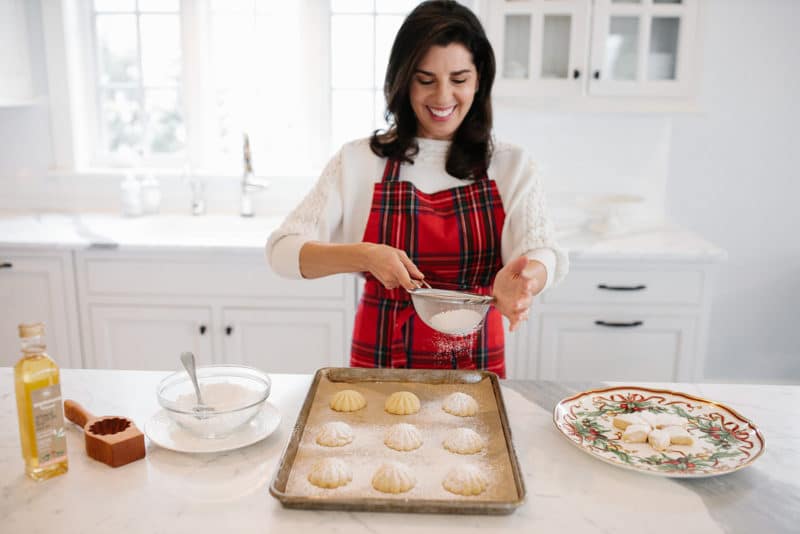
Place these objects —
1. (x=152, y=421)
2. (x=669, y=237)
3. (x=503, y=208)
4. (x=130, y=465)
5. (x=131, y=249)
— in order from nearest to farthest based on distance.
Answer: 1. (x=130, y=465)
2. (x=152, y=421)
3. (x=503, y=208)
4. (x=131, y=249)
5. (x=669, y=237)

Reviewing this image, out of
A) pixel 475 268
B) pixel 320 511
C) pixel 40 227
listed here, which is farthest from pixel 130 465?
pixel 40 227

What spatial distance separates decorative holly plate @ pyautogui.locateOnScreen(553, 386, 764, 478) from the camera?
3.44ft

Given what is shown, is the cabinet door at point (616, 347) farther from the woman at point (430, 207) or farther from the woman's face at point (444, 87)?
the woman's face at point (444, 87)

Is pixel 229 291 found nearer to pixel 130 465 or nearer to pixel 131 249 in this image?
pixel 131 249

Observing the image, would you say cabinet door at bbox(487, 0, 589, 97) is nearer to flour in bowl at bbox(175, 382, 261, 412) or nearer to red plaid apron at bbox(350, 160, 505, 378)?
red plaid apron at bbox(350, 160, 505, 378)

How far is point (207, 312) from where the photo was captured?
2.55 metres

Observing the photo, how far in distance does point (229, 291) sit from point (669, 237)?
5.23 ft

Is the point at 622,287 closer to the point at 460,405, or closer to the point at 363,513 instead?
the point at 460,405

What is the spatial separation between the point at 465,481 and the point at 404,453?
0.42ft

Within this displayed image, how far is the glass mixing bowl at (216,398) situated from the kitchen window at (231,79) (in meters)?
1.93

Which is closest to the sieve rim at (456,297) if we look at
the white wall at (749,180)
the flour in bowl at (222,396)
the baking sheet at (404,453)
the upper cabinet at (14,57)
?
the baking sheet at (404,453)

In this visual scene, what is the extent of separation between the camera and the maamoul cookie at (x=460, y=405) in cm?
120

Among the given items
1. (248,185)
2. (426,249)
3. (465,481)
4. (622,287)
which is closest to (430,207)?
(426,249)

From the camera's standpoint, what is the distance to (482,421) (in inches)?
46.5
